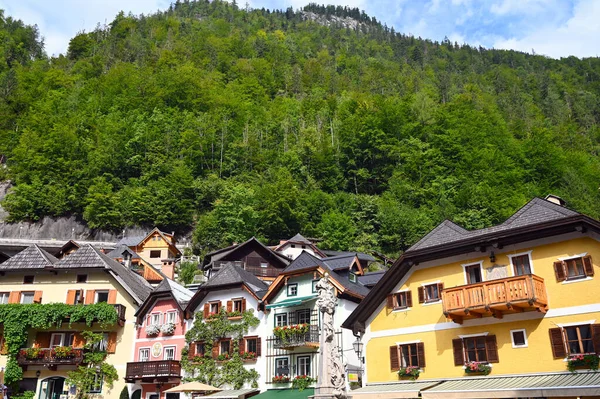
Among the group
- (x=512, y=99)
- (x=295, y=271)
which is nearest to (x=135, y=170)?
(x=295, y=271)

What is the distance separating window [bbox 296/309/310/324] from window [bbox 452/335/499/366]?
11188 millimetres

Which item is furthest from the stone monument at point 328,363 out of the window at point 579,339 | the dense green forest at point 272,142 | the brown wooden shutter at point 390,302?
the dense green forest at point 272,142

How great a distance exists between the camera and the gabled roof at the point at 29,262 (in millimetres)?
40691

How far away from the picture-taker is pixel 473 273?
24781mm

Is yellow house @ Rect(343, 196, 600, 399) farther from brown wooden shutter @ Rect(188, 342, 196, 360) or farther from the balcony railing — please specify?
the balcony railing

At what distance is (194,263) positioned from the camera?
63.4m

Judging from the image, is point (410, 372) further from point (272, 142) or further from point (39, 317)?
point (272, 142)

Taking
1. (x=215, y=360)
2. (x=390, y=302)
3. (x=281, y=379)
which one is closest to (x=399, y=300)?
(x=390, y=302)

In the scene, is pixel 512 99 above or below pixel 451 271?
above

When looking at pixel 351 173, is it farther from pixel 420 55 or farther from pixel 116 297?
pixel 420 55

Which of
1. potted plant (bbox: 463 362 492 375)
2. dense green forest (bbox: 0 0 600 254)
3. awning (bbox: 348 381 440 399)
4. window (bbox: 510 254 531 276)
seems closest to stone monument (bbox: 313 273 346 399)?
awning (bbox: 348 381 440 399)

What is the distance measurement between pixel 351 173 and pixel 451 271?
61341 millimetres

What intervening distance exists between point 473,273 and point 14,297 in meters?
32.9

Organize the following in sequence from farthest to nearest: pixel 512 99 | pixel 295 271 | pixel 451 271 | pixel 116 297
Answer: pixel 512 99, pixel 116 297, pixel 295 271, pixel 451 271
